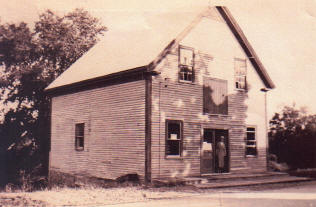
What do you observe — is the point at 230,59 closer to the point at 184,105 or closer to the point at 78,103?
the point at 184,105

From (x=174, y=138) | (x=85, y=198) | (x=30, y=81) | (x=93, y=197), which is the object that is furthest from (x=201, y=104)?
(x=30, y=81)

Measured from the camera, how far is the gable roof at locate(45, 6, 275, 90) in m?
16.8

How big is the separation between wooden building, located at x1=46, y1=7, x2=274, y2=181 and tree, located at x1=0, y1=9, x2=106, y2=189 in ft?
31.1

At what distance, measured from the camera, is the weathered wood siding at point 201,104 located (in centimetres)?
1623

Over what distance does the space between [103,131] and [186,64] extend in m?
5.01

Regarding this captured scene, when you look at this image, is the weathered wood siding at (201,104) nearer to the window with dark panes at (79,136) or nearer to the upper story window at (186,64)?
the upper story window at (186,64)

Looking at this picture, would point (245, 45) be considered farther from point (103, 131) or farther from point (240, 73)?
point (103, 131)

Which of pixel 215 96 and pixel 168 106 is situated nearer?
pixel 168 106

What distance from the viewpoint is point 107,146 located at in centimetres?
1781

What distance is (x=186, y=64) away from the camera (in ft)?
57.0

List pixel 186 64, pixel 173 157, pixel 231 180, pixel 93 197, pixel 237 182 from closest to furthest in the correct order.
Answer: pixel 93 197 → pixel 237 182 → pixel 173 157 → pixel 231 180 → pixel 186 64

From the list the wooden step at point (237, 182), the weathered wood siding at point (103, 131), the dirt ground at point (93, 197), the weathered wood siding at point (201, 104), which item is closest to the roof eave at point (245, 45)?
the weathered wood siding at point (201, 104)

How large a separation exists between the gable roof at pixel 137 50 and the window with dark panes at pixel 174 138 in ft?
9.43

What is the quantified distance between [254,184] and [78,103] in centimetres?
Answer: 984
